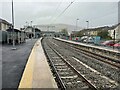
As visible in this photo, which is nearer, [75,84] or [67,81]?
[75,84]

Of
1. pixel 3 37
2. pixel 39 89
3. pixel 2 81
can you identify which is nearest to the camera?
pixel 39 89

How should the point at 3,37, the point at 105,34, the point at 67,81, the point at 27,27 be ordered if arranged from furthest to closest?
1. the point at 27,27
2. the point at 105,34
3. the point at 3,37
4. the point at 67,81

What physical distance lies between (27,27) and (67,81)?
120 m

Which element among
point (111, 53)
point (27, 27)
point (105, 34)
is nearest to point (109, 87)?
point (111, 53)

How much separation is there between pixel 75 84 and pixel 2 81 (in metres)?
3.10

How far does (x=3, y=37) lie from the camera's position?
41.5 metres

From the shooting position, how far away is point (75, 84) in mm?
9078

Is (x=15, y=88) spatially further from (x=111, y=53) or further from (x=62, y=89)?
(x=111, y=53)

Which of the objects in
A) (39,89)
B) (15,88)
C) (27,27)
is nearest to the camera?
(39,89)

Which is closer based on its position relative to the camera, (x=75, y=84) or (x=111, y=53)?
(x=75, y=84)

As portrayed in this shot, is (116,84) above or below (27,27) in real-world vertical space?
below

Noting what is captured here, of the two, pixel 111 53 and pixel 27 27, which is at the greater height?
pixel 27 27

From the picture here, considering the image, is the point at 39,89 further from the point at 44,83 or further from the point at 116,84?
the point at 116,84

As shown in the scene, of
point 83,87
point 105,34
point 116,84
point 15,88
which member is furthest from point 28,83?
point 105,34
